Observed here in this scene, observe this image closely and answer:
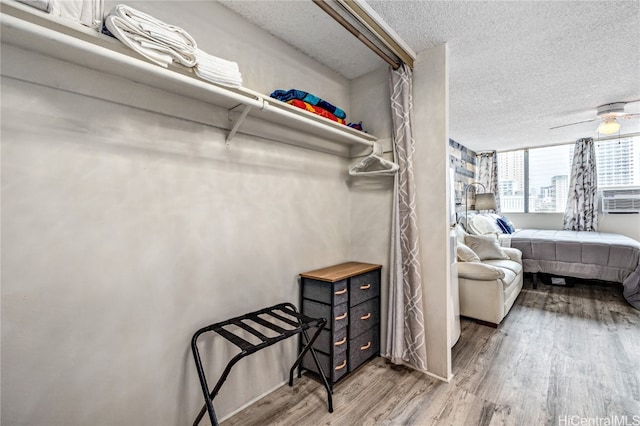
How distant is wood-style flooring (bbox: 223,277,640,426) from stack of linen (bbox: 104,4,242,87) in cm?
183

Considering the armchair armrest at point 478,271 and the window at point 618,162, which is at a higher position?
the window at point 618,162

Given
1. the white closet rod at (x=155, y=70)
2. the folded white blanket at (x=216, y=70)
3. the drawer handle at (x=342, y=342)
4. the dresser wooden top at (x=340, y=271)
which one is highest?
the folded white blanket at (x=216, y=70)

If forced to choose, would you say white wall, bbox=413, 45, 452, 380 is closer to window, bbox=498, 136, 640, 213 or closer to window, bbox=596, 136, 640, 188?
window, bbox=498, 136, 640, 213

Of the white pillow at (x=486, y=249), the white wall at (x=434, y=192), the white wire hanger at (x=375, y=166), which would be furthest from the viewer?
the white pillow at (x=486, y=249)

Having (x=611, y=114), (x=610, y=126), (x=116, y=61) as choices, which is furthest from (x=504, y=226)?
(x=116, y=61)

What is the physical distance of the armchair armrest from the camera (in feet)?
9.19

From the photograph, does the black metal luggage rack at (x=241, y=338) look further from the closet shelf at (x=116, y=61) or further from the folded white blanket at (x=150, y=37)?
the folded white blanket at (x=150, y=37)

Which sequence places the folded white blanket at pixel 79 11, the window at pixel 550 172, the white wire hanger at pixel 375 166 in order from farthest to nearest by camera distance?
the window at pixel 550 172, the white wire hanger at pixel 375 166, the folded white blanket at pixel 79 11

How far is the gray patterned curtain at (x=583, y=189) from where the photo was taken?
5145mm

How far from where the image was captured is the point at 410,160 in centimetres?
210

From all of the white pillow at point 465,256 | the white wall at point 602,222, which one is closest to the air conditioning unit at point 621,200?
the white wall at point 602,222

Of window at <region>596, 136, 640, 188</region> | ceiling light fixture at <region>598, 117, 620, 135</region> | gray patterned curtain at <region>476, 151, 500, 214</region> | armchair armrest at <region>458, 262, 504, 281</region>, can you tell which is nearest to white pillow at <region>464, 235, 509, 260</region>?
armchair armrest at <region>458, 262, 504, 281</region>

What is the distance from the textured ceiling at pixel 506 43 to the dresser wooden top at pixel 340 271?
5.33 feet

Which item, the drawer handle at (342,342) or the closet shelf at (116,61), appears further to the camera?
the drawer handle at (342,342)
